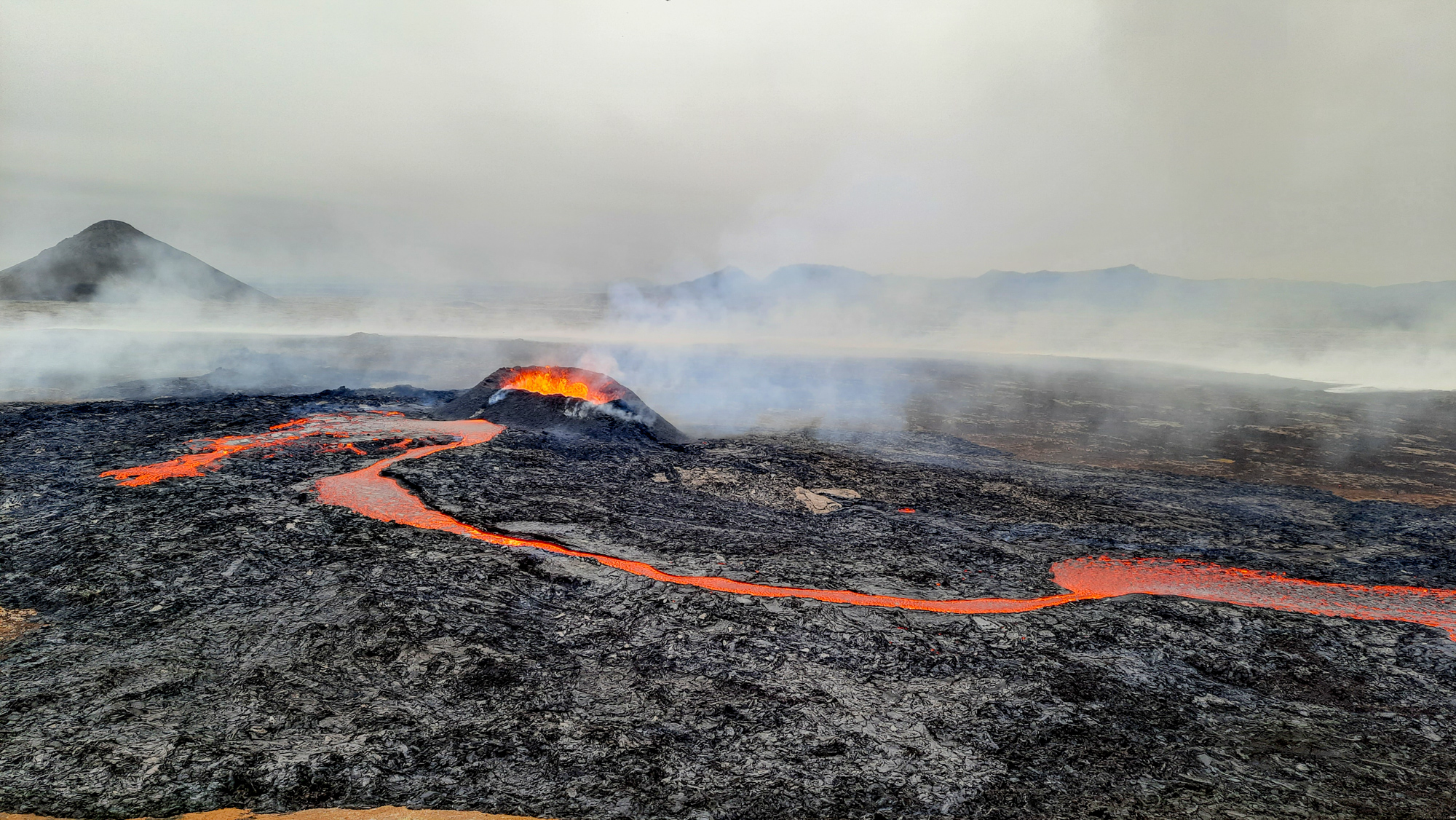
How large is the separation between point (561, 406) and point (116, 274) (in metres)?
166

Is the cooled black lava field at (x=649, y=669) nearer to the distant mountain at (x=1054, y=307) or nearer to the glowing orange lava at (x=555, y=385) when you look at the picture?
the glowing orange lava at (x=555, y=385)

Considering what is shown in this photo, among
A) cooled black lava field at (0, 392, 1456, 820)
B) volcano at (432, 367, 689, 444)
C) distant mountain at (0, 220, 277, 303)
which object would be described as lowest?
cooled black lava field at (0, 392, 1456, 820)

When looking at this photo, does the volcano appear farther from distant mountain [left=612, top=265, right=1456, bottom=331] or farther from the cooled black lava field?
distant mountain [left=612, top=265, right=1456, bottom=331]

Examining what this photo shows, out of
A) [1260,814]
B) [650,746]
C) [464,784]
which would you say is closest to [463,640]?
[464,784]

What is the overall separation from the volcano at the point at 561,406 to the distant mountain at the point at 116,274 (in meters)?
135

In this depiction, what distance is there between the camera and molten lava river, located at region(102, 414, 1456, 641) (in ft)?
33.7

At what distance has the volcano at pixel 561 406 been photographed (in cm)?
2062

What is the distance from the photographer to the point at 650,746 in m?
6.66

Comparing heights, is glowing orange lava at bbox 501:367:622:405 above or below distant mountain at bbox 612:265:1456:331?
below

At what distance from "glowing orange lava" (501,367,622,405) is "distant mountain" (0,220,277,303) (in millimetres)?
134628

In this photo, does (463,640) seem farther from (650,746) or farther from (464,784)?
(650,746)

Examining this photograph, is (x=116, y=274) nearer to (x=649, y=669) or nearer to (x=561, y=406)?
(x=561, y=406)

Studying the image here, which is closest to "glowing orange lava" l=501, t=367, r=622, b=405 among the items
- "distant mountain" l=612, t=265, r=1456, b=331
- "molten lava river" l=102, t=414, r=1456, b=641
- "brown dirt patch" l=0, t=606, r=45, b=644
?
"molten lava river" l=102, t=414, r=1456, b=641

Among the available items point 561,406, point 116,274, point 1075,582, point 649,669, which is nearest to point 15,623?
point 649,669
